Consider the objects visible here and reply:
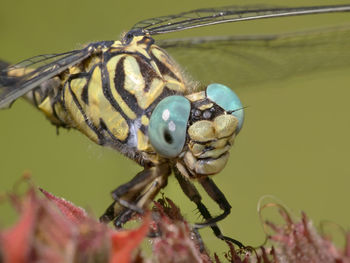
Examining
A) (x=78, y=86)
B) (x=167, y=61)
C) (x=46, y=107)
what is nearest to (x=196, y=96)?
(x=167, y=61)

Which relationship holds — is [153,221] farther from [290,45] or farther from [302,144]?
[302,144]

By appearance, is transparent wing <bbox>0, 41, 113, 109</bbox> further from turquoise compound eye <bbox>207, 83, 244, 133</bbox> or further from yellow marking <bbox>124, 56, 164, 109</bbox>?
turquoise compound eye <bbox>207, 83, 244, 133</bbox>

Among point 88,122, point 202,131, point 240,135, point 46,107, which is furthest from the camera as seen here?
point 240,135

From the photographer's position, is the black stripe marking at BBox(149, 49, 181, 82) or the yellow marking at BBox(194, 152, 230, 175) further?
the black stripe marking at BBox(149, 49, 181, 82)

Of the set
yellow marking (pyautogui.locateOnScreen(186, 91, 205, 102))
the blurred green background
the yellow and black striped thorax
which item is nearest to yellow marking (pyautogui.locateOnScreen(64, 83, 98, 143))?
the yellow and black striped thorax

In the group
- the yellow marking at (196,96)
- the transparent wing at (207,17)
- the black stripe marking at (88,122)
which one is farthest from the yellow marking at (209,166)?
the transparent wing at (207,17)

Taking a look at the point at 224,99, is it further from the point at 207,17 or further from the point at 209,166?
the point at 207,17

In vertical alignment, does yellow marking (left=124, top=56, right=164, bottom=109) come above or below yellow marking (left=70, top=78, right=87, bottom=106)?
above

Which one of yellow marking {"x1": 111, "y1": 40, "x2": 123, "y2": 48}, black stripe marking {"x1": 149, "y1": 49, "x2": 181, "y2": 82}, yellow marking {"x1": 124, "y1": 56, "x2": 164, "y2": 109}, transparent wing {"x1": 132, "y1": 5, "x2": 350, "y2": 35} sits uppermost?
transparent wing {"x1": 132, "y1": 5, "x2": 350, "y2": 35}
